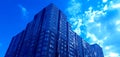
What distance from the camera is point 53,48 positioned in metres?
74.7

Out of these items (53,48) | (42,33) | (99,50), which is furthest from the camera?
(99,50)

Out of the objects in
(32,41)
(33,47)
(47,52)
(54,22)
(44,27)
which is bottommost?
(47,52)

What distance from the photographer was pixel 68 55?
276 feet

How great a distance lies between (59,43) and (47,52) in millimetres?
14228

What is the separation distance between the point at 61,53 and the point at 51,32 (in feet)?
46.5

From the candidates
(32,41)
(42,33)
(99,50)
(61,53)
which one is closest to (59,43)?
(61,53)

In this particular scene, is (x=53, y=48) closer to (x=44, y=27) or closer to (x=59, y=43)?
(x=59, y=43)

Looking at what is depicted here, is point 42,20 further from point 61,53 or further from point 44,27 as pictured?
point 61,53

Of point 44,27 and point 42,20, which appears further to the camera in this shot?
point 42,20

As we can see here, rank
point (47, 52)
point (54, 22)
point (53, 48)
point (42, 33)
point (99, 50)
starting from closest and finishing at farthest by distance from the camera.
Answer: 1. point (47, 52)
2. point (53, 48)
3. point (42, 33)
4. point (54, 22)
5. point (99, 50)

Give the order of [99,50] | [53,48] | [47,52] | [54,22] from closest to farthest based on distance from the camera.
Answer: [47,52] → [53,48] → [54,22] → [99,50]

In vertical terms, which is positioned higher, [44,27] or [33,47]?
[44,27]

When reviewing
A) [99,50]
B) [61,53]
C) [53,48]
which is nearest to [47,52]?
[53,48]

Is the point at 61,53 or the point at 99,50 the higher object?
the point at 99,50
